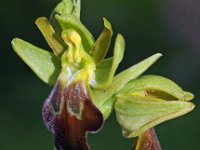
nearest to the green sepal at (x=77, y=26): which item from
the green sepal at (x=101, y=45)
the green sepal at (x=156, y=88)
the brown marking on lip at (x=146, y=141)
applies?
the green sepal at (x=101, y=45)

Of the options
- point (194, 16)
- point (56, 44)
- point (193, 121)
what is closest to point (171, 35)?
point (194, 16)

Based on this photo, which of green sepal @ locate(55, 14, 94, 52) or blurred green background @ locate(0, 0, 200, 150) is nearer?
green sepal @ locate(55, 14, 94, 52)

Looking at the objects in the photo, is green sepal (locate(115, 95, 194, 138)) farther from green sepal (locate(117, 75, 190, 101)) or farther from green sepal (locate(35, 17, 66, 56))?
green sepal (locate(35, 17, 66, 56))

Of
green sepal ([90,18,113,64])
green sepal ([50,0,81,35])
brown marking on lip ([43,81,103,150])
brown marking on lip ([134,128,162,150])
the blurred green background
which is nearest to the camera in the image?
brown marking on lip ([43,81,103,150])

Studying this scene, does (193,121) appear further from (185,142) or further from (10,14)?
(10,14)

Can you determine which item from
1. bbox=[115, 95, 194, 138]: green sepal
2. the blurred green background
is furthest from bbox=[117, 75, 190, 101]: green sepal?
the blurred green background

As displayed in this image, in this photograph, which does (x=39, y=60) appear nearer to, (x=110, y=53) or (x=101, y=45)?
(x=101, y=45)

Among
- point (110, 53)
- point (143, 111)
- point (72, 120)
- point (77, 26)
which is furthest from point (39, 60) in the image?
point (110, 53)

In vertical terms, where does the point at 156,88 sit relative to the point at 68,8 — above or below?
below
